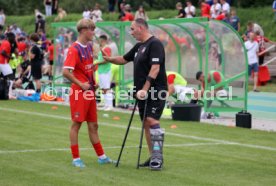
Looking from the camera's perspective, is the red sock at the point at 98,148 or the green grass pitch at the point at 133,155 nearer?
the green grass pitch at the point at 133,155

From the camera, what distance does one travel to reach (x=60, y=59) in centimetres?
2392

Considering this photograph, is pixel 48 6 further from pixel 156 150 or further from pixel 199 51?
pixel 156 150

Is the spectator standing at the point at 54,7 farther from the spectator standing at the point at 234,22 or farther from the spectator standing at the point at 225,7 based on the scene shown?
the spectator standing at the point at 234,22

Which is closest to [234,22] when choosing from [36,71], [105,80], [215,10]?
[215,10]

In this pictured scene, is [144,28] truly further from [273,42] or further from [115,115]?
[273,42]

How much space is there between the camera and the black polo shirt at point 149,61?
1000 cm

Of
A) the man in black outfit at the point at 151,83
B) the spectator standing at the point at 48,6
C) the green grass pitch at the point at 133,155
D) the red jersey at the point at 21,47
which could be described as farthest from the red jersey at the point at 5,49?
the spectator standing at the point at 48,6

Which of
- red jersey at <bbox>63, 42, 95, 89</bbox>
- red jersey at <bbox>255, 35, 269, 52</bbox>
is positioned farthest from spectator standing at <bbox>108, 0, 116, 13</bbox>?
red jersey at <bbox>63, 42, 95, 89</bbox>

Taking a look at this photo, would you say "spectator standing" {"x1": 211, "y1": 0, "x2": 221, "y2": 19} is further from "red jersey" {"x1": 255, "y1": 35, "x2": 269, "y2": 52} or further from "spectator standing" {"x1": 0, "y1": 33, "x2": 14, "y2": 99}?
"spectator standing" {"x1": 0, "y1": 33, "x2": 14, "y2": 99}

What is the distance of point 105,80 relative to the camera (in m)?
19.8

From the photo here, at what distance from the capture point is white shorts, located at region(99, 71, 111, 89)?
1977 centimetres

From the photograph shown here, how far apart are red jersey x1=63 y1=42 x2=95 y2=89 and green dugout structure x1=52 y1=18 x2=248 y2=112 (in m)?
8.06

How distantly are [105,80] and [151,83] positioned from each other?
9.81m

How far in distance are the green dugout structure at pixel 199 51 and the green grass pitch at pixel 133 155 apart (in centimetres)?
223
